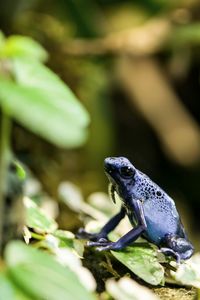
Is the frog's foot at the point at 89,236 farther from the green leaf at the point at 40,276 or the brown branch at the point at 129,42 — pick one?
the brown branch at the point at 129,42

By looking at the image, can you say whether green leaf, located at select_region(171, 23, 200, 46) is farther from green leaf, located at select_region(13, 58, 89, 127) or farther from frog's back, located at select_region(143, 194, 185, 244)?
green leaf, located at select_region(13, 58, 89, 127)

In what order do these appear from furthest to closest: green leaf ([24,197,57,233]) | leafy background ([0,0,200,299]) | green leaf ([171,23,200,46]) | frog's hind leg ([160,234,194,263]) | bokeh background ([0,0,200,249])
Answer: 1. green leaf ([171,23,200,46])
2. bokeh background ([0,0,200,249])
3. frog's hind leg ([160,234,194,263])
4. green leaf ([24,197,57,233])
5. leafy background ([0,0,200,299])

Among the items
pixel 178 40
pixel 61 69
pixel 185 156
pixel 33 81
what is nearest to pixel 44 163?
pixel 61 69

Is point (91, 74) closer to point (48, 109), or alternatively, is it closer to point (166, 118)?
point (166, 118)

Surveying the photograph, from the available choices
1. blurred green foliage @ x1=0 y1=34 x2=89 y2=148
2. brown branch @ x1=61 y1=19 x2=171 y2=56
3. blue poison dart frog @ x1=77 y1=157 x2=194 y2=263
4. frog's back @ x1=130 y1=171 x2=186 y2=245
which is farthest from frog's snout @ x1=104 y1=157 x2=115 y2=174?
brown branch @ x1=61 y1=19 x2=171 y2=56

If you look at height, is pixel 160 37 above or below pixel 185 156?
above

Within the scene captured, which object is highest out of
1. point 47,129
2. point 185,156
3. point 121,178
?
point 47,129

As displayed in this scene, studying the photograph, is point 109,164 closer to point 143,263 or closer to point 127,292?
point 143,263
